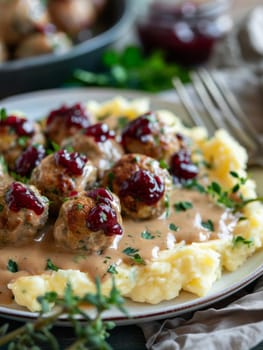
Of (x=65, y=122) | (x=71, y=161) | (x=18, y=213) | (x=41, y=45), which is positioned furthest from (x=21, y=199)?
(x=41, y=45)

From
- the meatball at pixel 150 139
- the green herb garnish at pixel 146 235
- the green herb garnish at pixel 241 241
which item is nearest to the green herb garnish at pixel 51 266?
the green herb garnish at pixel 146 235

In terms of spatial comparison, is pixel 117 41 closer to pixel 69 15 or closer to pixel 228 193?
pixel 69 15

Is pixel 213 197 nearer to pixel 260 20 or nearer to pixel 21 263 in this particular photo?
pixel 21 263

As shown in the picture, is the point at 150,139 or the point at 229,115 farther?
the point at 229,115

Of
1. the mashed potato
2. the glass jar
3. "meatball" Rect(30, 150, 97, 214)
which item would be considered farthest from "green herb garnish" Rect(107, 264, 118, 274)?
the glass jar

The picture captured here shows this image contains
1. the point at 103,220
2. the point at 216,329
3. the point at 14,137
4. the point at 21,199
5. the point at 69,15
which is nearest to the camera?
the point at 216,329

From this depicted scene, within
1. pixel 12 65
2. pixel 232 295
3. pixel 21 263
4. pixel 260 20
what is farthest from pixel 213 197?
pixel 260 20

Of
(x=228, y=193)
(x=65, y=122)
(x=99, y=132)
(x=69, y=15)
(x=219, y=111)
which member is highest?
(x=69, y=15)
